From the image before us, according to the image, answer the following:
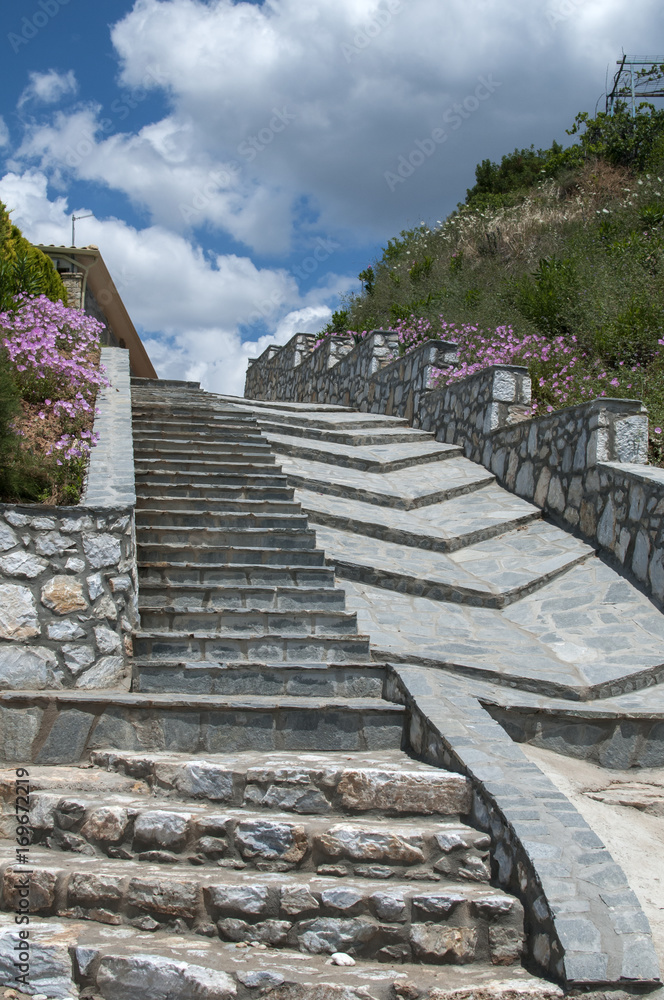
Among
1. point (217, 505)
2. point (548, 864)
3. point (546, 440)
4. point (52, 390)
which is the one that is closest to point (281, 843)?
point (548, 864)

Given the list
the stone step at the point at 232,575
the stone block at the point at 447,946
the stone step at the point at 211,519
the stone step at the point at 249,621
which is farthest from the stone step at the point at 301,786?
the stone step at the point at 211,519

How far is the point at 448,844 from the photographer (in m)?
3.29

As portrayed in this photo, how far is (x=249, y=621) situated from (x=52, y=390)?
3719mm

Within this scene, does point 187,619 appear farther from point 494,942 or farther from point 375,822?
point 494,942

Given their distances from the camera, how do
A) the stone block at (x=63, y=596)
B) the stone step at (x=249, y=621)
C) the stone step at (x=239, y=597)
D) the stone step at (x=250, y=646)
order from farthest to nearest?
the stone step at (x=239, y=597), the stone step at (x=249, y=621), the stone step at (x=250, y=646), the stone block at (x=63, y=596)

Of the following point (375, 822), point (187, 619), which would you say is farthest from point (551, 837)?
point (187, 619)

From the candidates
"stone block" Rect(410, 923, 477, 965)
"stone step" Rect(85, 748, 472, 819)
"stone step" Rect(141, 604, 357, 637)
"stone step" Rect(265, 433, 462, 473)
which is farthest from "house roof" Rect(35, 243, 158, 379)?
"stone block" Rect(410, 923, 477, 965)

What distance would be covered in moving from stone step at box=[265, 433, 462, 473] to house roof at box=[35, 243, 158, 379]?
6712 mm

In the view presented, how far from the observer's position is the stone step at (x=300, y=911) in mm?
3029

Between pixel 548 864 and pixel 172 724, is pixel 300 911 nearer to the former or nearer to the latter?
pixel 548 864

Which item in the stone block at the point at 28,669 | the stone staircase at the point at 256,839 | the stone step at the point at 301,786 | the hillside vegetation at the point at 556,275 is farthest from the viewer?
the hillside vegetation at the point at 556,275

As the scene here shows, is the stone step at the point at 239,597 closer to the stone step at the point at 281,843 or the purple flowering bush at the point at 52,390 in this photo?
the purple flowering bush at the point at 52,390

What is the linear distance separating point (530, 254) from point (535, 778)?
13.7 metres

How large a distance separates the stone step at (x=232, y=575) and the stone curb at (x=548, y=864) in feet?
5.43
